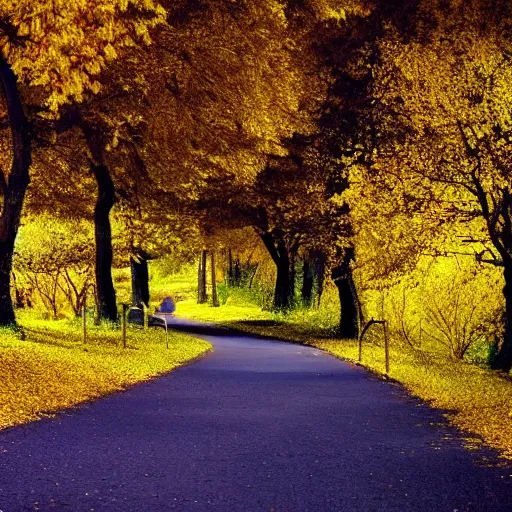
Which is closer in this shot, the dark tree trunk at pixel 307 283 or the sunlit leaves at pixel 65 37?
the sunlit leaves at pixel 65 37

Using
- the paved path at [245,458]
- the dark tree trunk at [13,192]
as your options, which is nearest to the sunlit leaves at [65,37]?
the dark tree trunk at [13,192]

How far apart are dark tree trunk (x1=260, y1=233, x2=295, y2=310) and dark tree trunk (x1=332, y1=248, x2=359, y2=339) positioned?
11408 mm

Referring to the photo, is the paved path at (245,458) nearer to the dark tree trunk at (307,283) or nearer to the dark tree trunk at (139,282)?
the dark tree trunk at (139,282)

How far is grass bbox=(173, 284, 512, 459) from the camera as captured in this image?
10.5 meters

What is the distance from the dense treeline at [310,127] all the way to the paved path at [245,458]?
674 cm

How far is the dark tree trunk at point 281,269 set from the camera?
4234 cm

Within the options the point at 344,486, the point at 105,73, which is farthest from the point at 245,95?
the point at 344,486

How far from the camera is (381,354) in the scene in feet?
75.6

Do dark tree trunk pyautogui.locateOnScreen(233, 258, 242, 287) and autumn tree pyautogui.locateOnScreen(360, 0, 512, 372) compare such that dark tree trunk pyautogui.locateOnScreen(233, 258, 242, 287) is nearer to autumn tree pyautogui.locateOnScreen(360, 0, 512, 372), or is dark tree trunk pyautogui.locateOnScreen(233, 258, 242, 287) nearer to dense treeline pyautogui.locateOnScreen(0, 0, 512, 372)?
dense treeline pyautogui.locateOnScreen(0, 0, 512, 372)

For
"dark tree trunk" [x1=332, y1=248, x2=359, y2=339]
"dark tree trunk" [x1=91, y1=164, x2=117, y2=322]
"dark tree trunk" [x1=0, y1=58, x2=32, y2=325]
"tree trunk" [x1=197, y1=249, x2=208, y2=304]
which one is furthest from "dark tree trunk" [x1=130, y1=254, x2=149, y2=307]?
"dark tree trunk" [x1=0, y1=58, x2=32, y2=325]

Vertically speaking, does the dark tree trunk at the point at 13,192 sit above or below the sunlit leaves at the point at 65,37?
below

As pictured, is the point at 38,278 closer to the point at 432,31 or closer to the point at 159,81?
the point at 159,81

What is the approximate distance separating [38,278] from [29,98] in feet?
46.9

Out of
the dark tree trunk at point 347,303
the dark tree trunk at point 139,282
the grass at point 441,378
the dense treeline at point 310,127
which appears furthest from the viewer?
the dark tree trunk at point 139,282
